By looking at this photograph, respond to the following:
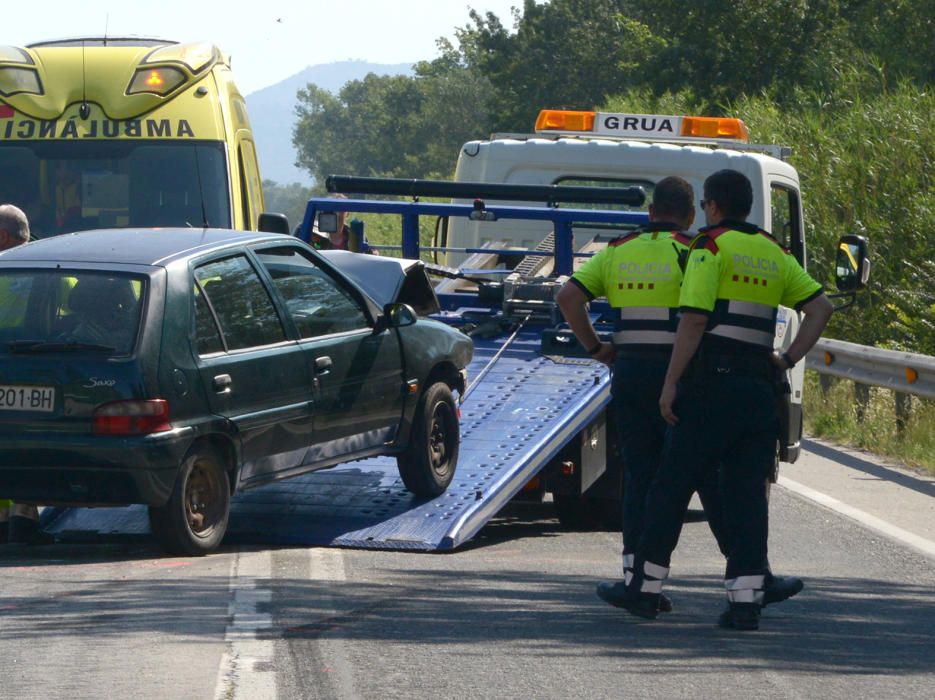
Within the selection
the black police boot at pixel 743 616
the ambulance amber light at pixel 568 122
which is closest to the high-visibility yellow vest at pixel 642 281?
the black police boot at pixel 743 616

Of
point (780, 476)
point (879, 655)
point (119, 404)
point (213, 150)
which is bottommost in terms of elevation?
point (780, 476)

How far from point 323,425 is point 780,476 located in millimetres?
4968

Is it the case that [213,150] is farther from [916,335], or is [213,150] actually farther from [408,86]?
[408,86]

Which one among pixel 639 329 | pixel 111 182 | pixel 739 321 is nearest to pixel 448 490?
pixel 639 329

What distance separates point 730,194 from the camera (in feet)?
23.2

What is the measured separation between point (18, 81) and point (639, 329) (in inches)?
291

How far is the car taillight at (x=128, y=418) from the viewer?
7.71m

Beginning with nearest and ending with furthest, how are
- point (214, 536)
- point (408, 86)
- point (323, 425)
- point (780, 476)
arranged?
point (214, 536) < point (323, 425) < point (780, 476) < point (408, 86)

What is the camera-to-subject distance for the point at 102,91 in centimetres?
1321

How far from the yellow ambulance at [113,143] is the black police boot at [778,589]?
6741mm

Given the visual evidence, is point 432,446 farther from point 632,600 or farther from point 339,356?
point 632,600

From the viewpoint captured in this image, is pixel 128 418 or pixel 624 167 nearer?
pixel 128 418

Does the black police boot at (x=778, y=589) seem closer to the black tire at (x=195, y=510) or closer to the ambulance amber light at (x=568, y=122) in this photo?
the black tire at (x=195, y=510)

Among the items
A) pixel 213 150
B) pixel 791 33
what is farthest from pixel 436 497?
pixel 791 33
